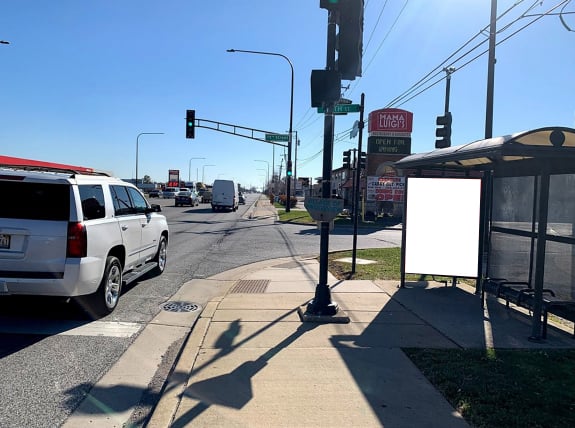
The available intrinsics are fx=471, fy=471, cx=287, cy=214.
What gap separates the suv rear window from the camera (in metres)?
5.64

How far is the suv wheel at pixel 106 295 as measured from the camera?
6289 millimetres

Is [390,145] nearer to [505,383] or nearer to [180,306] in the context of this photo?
[180,306]

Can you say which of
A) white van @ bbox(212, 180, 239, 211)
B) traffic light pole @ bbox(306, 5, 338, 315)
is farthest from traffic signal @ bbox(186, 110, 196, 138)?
traffic light pole @ bbox(306, 5, 338, 315)

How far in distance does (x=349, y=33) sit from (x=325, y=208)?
89.6 inches

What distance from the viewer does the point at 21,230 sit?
5531mm

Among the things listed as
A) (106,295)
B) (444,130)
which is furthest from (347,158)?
(106,295)

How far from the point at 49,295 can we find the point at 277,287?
4031 millimetres

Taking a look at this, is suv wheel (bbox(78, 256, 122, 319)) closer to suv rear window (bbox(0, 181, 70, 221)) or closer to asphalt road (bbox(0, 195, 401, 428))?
asphalt road (bbox(0, 195, 401, 428))

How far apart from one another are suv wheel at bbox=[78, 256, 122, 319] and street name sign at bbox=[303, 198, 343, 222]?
2846 millimetres

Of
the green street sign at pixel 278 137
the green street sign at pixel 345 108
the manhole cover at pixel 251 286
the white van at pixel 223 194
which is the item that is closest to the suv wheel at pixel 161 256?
the manhole cover at pixel 251 286

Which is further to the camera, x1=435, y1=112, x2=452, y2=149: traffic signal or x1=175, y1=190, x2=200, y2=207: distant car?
x1=175, y1=190, x2=200, y2=207: distant car

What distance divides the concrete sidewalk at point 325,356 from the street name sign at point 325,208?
1.41m

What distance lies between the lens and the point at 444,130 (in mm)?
13648

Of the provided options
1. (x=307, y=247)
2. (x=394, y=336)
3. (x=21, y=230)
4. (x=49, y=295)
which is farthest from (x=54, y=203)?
(x=307, y=247)
